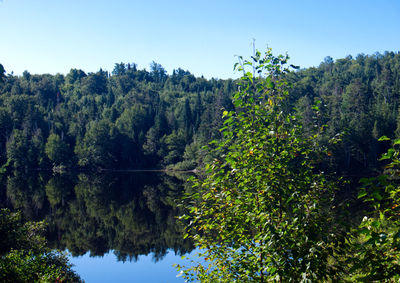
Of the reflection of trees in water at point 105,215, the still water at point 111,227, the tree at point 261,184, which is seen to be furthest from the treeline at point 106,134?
the tree at point 261,184

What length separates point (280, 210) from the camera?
5.79 m

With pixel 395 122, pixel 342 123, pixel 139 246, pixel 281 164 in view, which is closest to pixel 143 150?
pixel 342 123

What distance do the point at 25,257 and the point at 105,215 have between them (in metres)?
28.2

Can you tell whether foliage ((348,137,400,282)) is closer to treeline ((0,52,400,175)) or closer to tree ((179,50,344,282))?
tree ((179,50,344,282))

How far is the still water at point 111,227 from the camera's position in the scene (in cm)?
2386

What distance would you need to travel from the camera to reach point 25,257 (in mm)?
11906

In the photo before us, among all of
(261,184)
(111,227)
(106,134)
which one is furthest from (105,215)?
(106,134)

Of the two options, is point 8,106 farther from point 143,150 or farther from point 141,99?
point 141,99

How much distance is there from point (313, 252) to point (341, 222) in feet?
2.27

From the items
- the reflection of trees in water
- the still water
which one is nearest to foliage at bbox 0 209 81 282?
the still water

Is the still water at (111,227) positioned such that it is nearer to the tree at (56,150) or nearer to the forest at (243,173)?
the forest at (243,173)

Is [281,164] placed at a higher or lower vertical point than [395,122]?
lower

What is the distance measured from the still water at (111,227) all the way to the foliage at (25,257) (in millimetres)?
7401

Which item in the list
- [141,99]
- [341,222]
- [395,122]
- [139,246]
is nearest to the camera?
[341,222]
